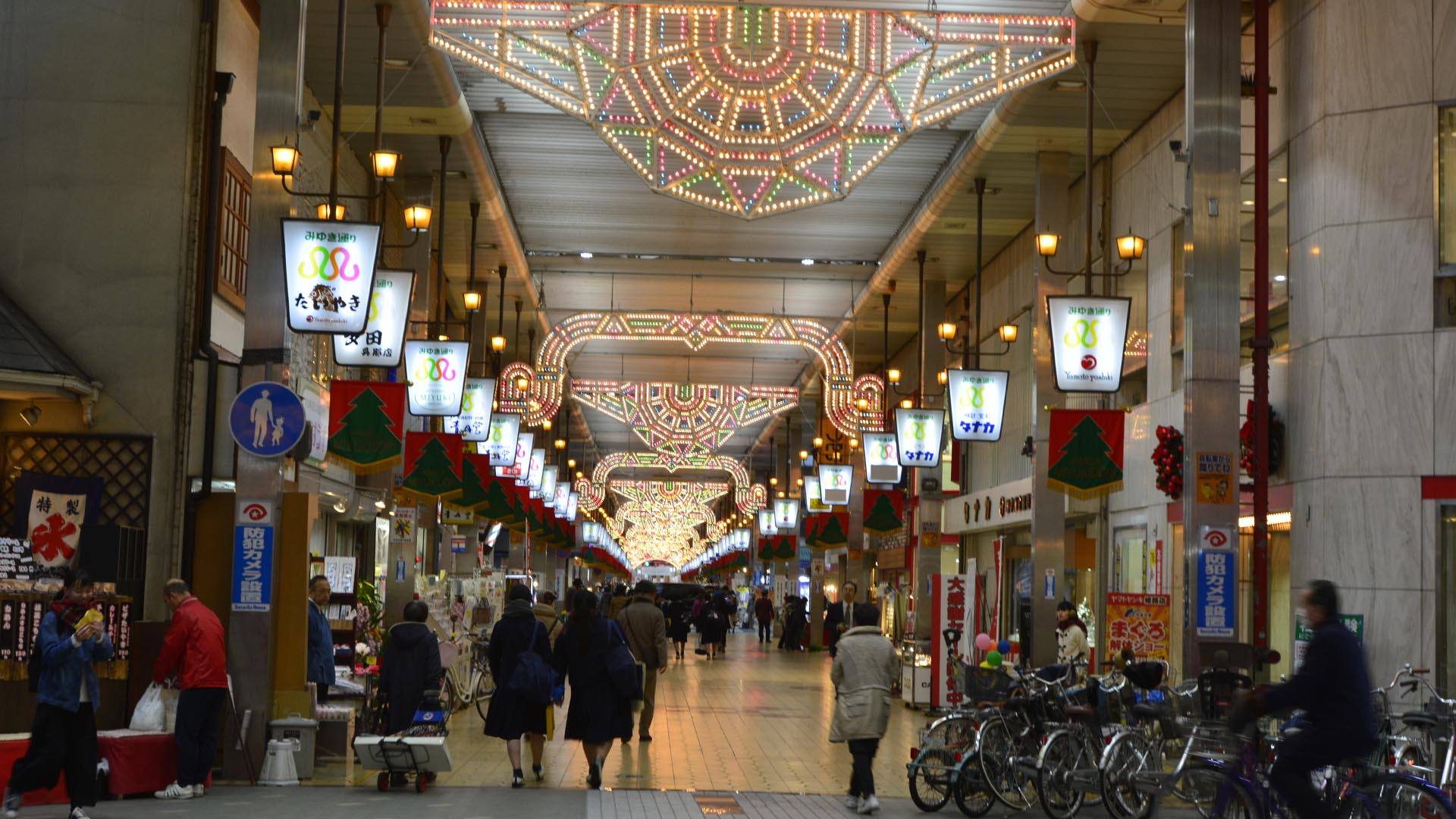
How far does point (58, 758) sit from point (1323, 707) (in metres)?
7.01

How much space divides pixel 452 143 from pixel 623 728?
10368 millimetres

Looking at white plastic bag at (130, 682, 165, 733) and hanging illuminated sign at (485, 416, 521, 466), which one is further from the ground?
hanging illuminated sign at (485, 416, 521, 466)

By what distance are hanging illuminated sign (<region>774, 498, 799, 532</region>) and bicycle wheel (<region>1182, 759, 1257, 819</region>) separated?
37.1 m

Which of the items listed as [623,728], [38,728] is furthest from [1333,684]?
[38,728]

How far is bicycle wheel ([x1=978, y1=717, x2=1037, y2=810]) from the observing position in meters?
11.2

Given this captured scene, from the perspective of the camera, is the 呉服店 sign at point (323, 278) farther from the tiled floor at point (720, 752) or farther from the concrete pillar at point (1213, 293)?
the concrete pillar at point (1213, 293)

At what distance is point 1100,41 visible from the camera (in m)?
16.4

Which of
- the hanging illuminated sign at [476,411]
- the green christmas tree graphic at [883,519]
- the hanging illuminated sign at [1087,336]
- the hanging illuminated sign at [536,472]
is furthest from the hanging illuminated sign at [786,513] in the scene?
the hanging illuminated sign at [1087,336]

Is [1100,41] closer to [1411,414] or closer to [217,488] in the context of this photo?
[1411,414]

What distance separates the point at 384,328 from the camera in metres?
16.3

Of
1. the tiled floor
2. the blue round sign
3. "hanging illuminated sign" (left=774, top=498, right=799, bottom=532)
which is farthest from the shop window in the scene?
"hanging illuminated sign" (left=774, top=498, right=799, bottom=532)

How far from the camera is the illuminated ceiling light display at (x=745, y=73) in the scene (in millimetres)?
13180

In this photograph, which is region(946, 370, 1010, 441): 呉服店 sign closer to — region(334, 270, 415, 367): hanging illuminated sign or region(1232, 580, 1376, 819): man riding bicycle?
region(334, 270, 415, 367): hanging illuminated sign

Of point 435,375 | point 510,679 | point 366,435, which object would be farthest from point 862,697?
point 435,375
